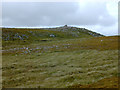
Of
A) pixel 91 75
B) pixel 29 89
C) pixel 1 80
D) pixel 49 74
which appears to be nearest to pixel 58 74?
pixel 49 74

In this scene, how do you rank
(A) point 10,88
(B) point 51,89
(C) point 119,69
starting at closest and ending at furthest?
1. (B) point 51,89
2. (A) point 10,88
3. (C) point 119,69

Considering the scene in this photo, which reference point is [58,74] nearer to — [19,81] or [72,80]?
[72,80]

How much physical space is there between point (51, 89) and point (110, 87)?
7261 millimetres

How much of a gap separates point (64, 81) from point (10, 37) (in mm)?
78822

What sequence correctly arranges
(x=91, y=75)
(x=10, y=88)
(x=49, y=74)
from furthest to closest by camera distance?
(x=49, y=74) < (x=91, y=75) < (x=10, y=88)

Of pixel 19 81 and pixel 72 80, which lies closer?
pixel 72 80

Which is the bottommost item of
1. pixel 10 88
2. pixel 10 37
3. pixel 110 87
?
pixel 10 88

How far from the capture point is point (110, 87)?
642 inches

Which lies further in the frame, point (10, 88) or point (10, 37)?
point (10, 37)

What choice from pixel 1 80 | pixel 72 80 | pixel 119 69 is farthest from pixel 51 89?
pixel 119 69

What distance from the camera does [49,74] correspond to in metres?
26.7

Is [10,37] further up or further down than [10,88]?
further up

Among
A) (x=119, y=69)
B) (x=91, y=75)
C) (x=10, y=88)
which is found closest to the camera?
(x=10, y=88)

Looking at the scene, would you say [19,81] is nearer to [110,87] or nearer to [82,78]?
[82,78]
